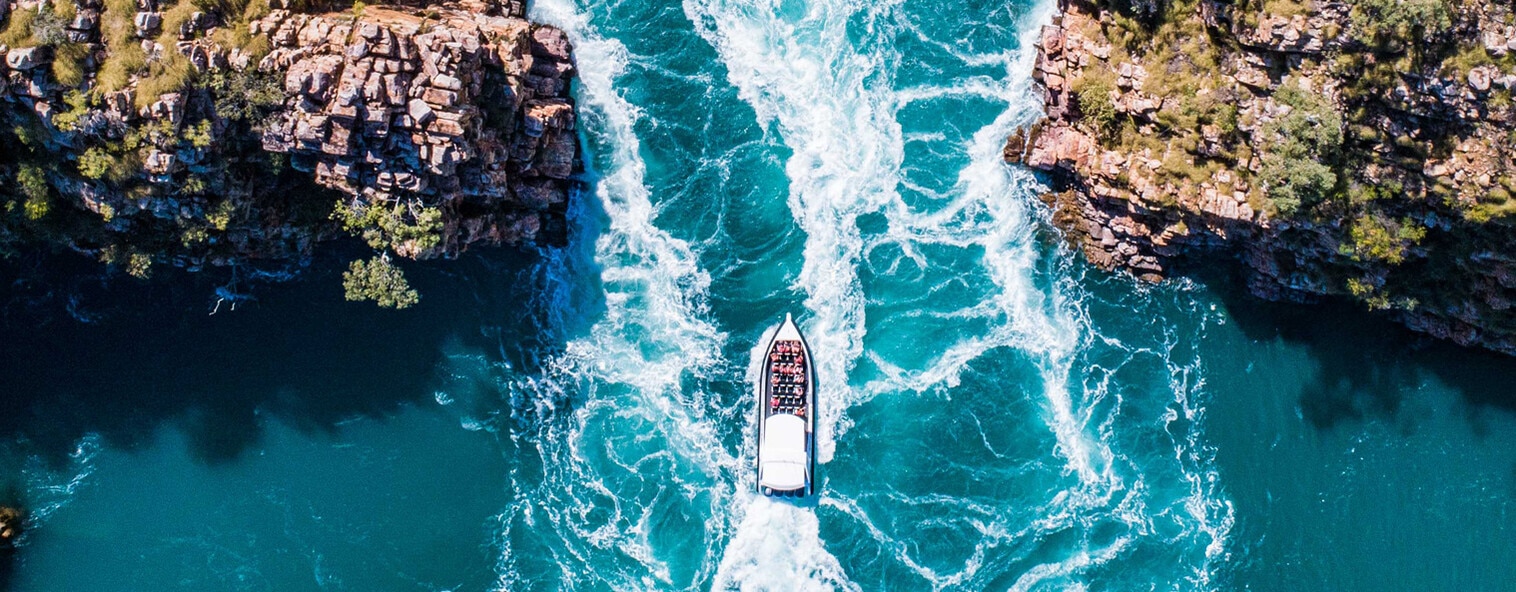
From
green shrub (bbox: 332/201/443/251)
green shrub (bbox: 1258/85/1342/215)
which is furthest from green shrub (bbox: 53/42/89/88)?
green shrub (bbox: 1258/85/1342/215)

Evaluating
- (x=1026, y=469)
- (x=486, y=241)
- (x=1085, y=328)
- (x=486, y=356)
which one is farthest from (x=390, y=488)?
(x=1085, y=328)

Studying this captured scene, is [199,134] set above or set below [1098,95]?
below

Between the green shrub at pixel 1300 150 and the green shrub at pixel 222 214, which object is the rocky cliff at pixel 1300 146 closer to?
the green shrub at pixel 1300 150

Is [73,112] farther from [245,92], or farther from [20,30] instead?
[245,92]

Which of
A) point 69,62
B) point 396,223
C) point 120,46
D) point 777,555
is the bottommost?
point 777,555

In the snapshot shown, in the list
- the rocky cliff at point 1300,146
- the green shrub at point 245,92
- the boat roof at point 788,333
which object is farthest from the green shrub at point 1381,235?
the green shrub at point 245,92

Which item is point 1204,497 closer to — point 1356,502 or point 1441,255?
point 1356,502

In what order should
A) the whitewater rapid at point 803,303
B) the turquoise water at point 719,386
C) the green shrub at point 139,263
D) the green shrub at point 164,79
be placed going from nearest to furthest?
the green shrub at point 164,79 < the green shrub at point 139,263 < the turquoise water at point 719,386 < the whitewater rapid at point 803,303

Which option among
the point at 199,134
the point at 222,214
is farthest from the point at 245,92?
the point at 222,214
